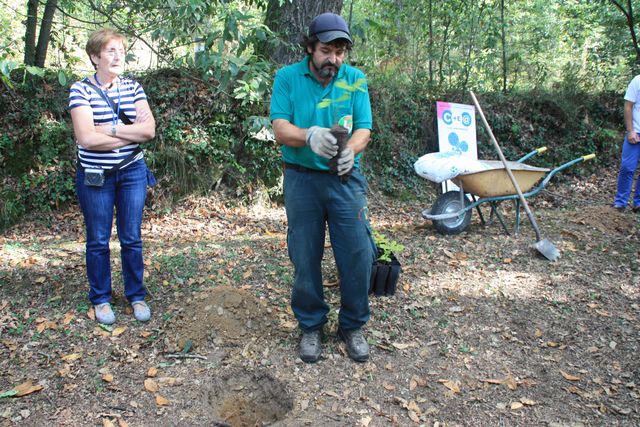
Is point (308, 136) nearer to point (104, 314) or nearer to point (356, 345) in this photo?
point (356, 345)

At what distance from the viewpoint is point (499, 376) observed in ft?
10.6

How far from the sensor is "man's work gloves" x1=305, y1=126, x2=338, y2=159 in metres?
2.53

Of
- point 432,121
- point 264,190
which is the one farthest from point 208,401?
point 432,121

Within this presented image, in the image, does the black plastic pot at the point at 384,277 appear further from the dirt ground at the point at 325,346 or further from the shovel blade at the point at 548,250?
the shovel blade at the point at 548,250

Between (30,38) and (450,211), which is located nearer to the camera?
(450,211)

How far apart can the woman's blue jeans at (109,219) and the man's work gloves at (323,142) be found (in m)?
1.47

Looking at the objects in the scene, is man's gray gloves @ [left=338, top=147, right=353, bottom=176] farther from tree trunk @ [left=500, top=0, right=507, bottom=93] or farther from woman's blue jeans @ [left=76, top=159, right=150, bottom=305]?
tree trunk @ [left=500, top=0, right=507, bottom=93]

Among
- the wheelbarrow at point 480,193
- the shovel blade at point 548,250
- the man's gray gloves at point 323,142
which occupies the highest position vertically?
the man's gray gloves at point 323,142

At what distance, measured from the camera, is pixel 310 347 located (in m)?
3.22

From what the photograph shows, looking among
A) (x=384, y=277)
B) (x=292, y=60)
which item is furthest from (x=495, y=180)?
(x=292, y=60)

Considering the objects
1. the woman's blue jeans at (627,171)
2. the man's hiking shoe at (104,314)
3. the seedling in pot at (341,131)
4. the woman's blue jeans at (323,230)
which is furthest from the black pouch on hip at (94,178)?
the woman's blue jeans at (627,171)

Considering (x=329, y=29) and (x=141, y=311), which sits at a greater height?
(x=329, y=29)

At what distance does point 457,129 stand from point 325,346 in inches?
224

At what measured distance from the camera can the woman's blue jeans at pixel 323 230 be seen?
2871mm
